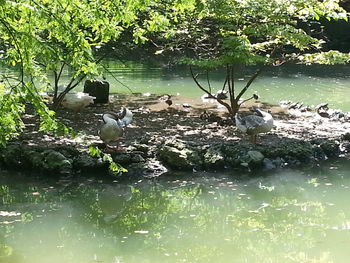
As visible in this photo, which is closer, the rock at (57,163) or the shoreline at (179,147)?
the rock at (57,163)

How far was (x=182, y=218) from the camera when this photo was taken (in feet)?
21.9

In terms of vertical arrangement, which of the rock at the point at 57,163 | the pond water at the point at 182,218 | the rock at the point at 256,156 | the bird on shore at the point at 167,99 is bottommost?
the pond water at the point at 182,218

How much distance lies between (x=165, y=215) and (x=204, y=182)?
4.62 feet

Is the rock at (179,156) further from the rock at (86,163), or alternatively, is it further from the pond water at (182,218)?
the rock at (86,163)

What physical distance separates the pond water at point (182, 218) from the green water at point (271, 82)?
20.5ft

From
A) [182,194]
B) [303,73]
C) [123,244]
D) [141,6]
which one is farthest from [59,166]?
[303,73]

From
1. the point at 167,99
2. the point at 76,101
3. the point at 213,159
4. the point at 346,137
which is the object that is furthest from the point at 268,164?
the point at 167,99

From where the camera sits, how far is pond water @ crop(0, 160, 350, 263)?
5535 millimetres

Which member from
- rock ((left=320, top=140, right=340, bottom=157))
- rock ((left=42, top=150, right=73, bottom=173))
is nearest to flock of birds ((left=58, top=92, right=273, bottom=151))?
rock ((left=42, top=150, right=73, bottom=173))

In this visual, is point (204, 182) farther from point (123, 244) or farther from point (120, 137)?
point (123, 244)

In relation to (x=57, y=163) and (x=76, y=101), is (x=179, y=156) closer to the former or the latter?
(x=57, y=163)

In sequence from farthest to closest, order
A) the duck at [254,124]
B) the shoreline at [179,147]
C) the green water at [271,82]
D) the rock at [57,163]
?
the green water at [271,82] < the duck at [254,124] < the shoreline at [179,147] < the rock at [57,163]

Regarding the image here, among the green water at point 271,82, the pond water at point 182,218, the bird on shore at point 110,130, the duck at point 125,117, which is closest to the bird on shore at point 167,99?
the green water at point 271,82

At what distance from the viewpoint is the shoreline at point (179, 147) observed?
8.22m
